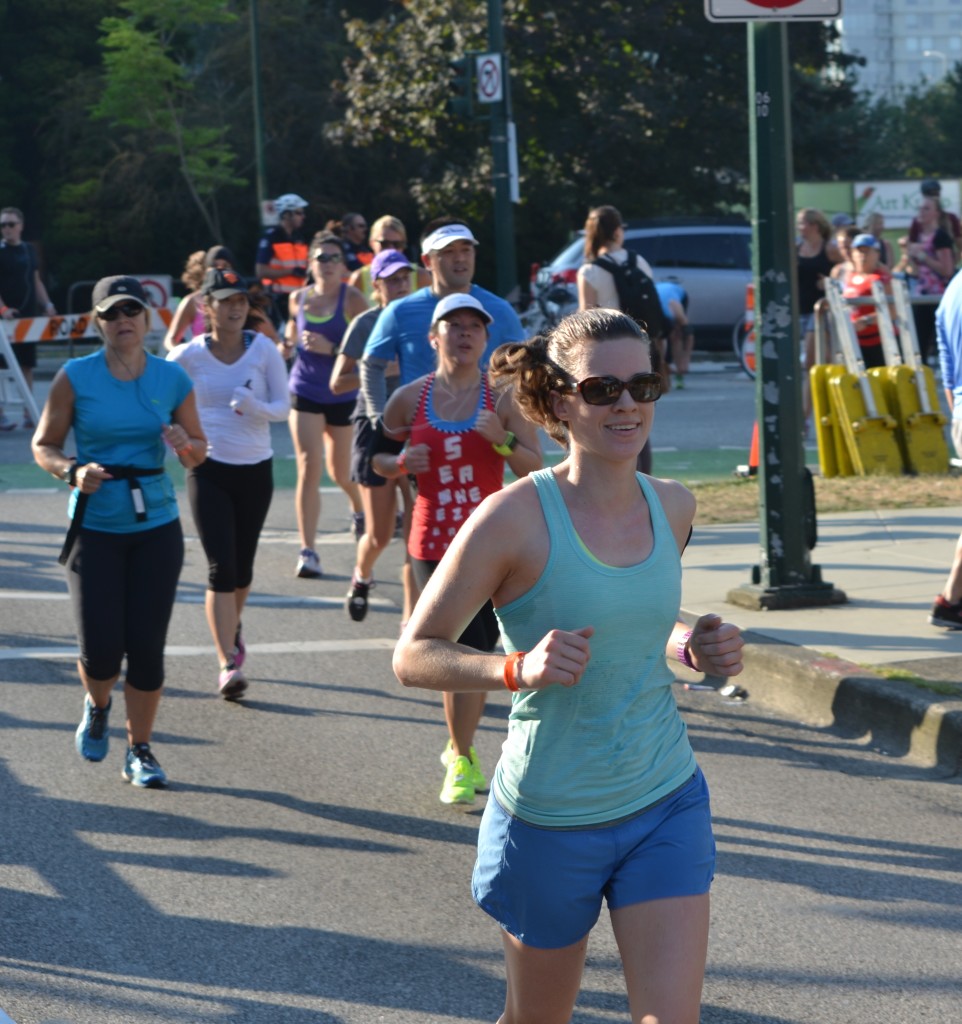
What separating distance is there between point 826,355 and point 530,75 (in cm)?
2320

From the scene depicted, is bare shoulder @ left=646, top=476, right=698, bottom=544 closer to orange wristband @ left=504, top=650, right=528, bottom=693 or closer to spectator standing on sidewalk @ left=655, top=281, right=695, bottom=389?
orange wristband @ left=504, top=650, right=528, bottom=693

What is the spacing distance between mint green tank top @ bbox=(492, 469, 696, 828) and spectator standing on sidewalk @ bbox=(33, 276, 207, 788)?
3.39 metres

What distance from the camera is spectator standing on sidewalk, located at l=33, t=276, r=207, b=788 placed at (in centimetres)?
659

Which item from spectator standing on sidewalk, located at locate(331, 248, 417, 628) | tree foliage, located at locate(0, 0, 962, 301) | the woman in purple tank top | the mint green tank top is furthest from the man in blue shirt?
tree foliage, located at locate(0, 0, 962, 301)

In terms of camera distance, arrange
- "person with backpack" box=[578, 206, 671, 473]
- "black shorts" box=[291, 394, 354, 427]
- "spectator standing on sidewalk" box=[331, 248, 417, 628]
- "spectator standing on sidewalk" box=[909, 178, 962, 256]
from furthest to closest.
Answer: "spectator standing on sidewalk" box=[909, 178, 962, 256] → "black shorts" box=[291, 394, 354, 427] → "person with backpack" box=[578, 206, 671, 473] → "spectator standing on sidewalk" box=[331, 248, 417, 628]

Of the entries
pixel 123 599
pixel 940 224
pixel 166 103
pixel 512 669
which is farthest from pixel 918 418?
pixel 166 103

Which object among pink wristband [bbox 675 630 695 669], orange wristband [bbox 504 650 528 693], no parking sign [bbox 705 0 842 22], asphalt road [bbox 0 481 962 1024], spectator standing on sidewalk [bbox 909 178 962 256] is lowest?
asphalt road [bbox 0 481 962 1024]

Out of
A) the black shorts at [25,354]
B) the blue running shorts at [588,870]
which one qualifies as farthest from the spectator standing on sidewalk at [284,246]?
the blue running shorts at [588,870]

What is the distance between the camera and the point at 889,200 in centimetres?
3512

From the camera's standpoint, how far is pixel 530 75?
3694 cm

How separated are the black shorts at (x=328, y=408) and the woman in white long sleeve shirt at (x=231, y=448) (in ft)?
8.27

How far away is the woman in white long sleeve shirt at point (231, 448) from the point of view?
7941 mm

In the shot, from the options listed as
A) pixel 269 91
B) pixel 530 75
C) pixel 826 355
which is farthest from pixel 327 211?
pixel 826 355

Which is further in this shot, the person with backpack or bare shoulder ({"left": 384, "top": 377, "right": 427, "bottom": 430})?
the person with backpack
